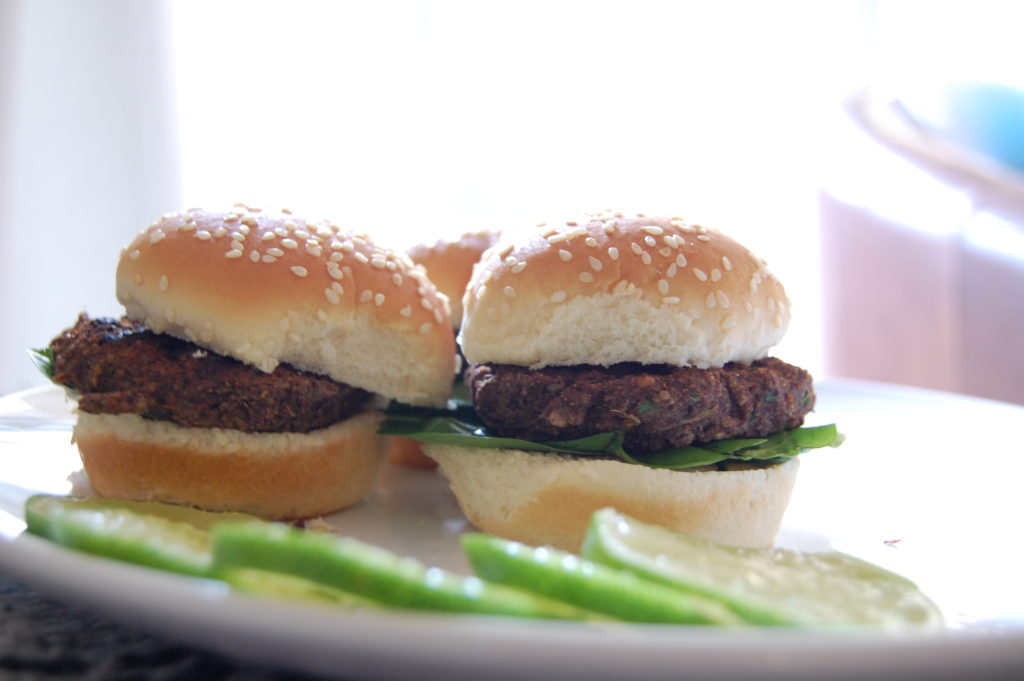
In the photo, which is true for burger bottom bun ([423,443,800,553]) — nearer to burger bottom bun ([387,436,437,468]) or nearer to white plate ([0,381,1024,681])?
white plate ([0,381,1024,681])

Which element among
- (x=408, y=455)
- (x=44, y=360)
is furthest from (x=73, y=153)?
(x=408, y=455)

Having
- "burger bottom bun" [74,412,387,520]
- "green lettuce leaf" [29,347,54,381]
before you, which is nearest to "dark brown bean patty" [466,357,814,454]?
"burger bottom bun" [74,412,387,520]

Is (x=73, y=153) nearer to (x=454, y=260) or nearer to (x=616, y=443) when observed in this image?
(x=454, y=260)

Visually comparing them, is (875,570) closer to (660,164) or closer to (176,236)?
(176,236)

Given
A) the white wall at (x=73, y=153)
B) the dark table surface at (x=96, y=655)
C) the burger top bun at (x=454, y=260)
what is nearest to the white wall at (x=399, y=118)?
the white wall at (x=73, y=153)

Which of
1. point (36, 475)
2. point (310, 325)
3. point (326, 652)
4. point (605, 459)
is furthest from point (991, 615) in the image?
point (36, 475)
